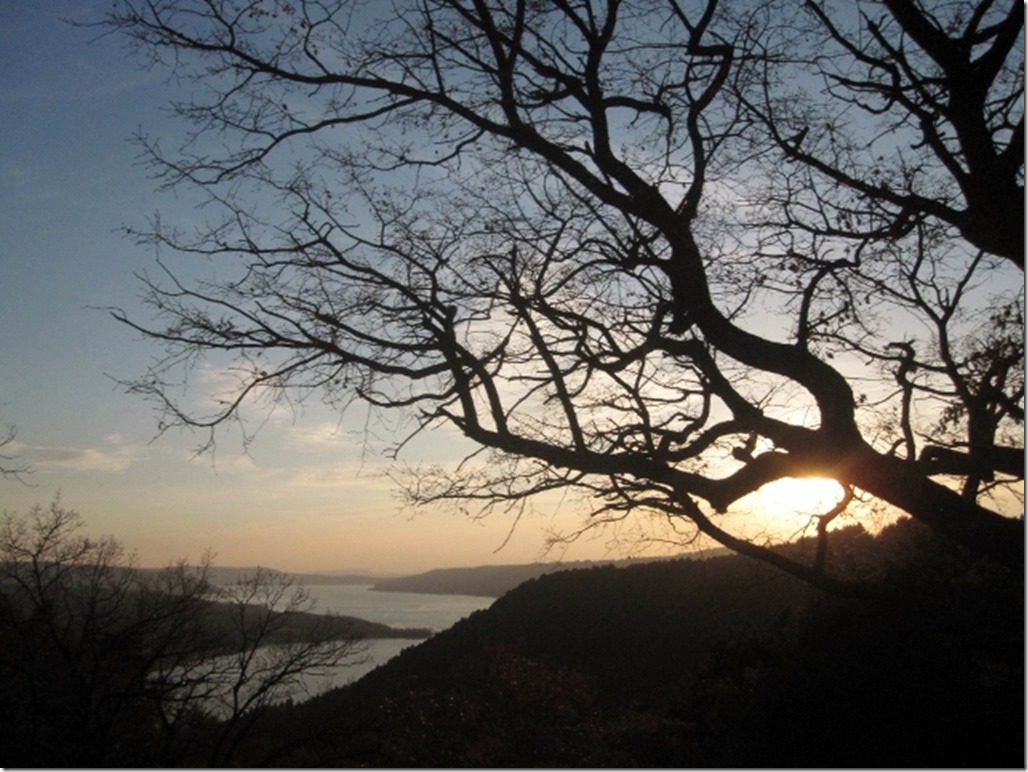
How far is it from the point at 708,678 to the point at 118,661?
499 centimetres

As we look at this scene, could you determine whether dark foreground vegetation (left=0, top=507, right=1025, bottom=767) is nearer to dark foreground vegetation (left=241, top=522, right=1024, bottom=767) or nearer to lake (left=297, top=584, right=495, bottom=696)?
dark foreground vegetation (left=241, top=522, right=1024, bottom=767)

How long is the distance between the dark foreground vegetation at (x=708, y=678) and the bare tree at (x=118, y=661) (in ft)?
1.88

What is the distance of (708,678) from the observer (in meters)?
6.36

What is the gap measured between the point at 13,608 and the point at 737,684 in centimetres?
594

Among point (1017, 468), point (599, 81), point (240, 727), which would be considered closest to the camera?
point (1017, 468)

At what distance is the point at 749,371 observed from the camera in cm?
542

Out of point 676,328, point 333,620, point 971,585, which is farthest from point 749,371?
point 333,620

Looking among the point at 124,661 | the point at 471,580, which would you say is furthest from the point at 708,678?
the point at 124,661

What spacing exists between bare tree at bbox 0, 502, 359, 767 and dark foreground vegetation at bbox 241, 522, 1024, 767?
0.57m

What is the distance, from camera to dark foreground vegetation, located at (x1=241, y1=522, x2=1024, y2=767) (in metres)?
4.13

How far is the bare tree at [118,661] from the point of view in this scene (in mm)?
5344

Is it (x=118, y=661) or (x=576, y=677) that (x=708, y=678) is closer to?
(x=576, y=677)

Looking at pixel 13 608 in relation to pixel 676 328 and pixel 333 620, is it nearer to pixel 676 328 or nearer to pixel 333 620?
pixel 333 620

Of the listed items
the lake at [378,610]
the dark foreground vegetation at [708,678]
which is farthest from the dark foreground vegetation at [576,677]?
the lake at [378,610]
